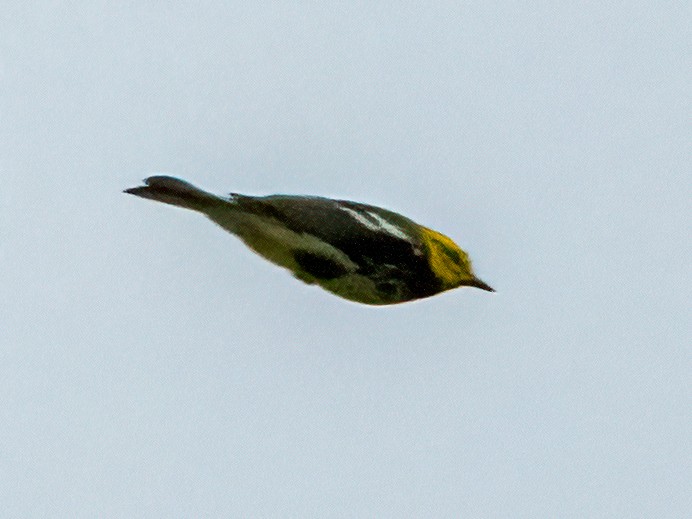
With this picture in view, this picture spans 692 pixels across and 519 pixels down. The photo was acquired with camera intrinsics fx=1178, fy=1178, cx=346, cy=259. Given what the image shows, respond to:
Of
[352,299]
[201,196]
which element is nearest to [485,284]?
[352,299]

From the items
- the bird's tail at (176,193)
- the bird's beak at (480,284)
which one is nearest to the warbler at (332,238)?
the bird's tail at (176,193)

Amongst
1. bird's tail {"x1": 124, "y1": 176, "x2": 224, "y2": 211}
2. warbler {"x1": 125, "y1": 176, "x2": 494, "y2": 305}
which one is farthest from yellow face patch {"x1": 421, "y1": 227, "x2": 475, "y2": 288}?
bird's tail {"x1": 124, "y1": 176, "x2": 224, "y2": 211}

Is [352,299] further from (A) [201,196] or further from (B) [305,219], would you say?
(A) [201,196]

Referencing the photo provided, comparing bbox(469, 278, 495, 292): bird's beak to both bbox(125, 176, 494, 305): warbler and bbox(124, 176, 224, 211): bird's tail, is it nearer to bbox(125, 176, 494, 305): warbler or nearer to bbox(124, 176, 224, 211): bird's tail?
bbox(125, 176, 494, 305): warbler

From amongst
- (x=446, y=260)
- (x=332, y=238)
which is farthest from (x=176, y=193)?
(x=446, y=260)

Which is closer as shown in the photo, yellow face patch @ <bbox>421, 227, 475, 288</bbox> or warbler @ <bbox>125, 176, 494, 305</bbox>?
warbler @ <bbox>125, 176, 494, 305</bbox>

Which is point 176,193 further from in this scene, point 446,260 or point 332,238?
point 446,260

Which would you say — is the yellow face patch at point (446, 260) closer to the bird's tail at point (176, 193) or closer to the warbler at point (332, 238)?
the warbler at point (332, 238)

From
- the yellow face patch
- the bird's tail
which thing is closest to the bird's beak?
the yellow face patch
